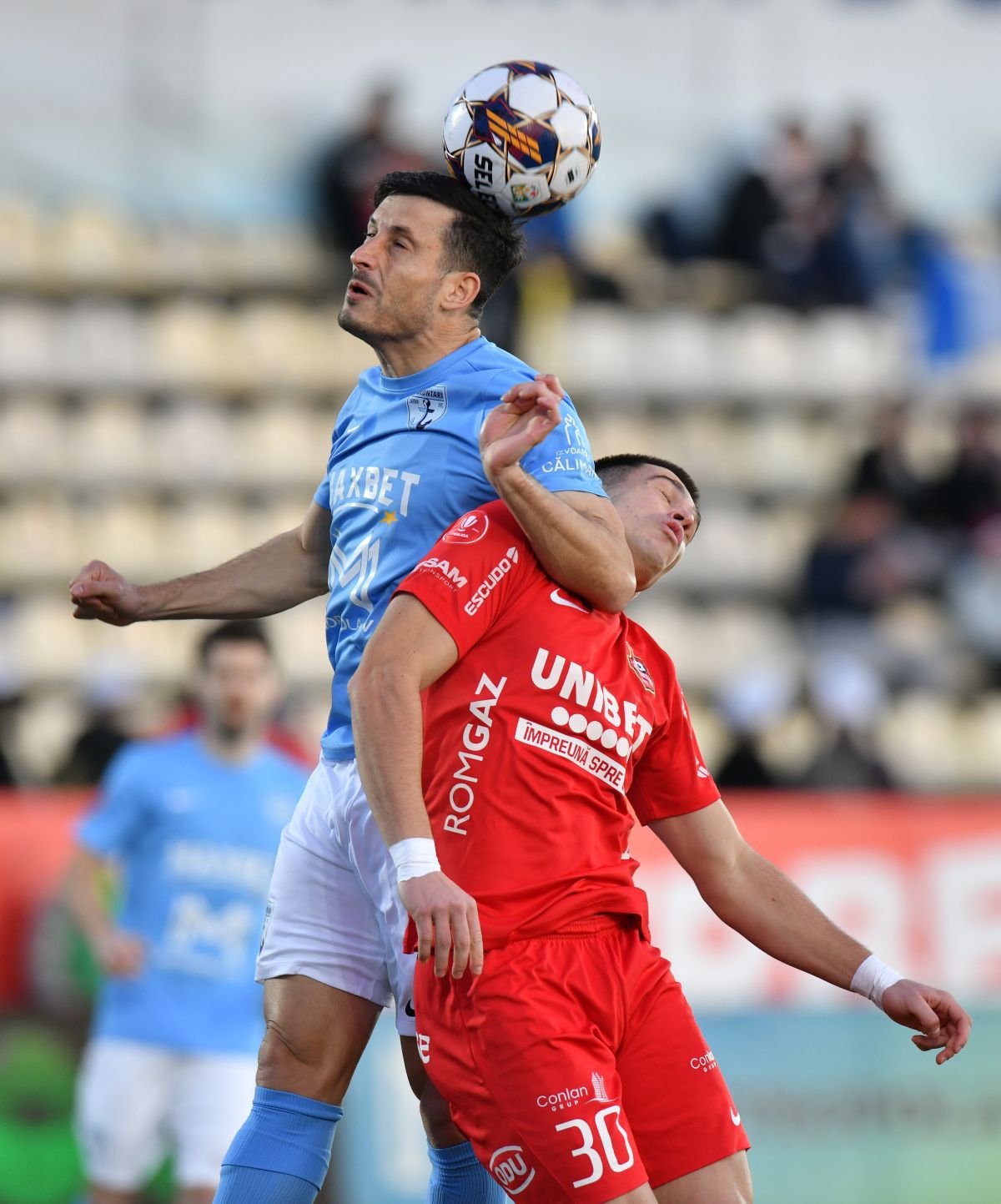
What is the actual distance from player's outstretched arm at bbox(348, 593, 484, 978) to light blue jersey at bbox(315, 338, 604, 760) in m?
0.35

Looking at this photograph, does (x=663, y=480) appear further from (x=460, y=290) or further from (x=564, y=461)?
(x=460, y=290)

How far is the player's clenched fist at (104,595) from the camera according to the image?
403cm

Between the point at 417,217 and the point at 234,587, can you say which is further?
the point at 234,587

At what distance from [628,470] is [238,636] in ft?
9.53

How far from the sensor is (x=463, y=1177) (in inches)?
155

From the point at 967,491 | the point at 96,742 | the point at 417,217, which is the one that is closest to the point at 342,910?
the point at 417,217

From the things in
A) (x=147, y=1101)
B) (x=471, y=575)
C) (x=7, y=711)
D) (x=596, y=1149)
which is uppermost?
(x=471, y=575)

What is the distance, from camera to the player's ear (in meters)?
3.95

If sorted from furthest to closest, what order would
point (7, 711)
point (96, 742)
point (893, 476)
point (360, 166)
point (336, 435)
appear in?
point (360, 166) → point (893, 476) → point (7, 711) → point (96, 742) → point (336, 435)

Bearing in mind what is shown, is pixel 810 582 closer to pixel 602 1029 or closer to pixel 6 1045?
pixel 6 1045

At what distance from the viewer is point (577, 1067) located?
Result: 3355 mm

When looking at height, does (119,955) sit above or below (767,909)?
below

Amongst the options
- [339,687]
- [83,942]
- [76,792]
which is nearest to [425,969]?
[339,687]

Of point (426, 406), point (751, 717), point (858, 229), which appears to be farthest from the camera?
point (858, 229)
